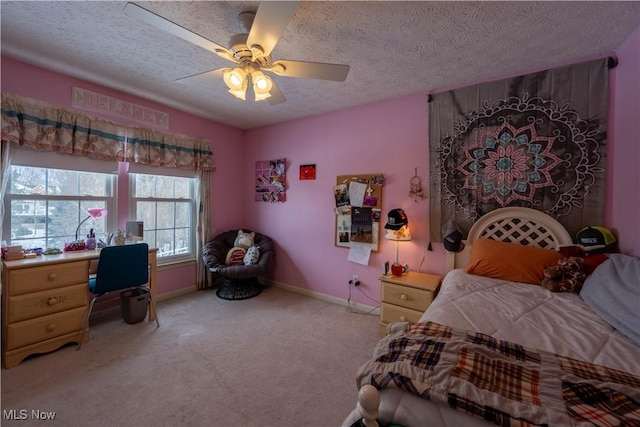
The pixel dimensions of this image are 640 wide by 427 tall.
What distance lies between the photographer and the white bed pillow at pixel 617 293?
4.01 ft

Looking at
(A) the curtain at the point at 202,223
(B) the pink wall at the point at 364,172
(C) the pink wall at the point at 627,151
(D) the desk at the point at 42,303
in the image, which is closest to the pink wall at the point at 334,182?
(B) the pink wall at the point at 364,172

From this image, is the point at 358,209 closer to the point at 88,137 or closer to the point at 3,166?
the point at 88,137

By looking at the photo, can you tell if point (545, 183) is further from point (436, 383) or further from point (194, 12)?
point (194, 12)

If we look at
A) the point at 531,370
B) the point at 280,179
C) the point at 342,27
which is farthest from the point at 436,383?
the point at 280,179

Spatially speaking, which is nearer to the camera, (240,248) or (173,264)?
(173,264)

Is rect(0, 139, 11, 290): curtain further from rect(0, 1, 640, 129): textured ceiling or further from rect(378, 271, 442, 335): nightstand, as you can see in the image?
rect(378, 271, 442, 335): nightstand

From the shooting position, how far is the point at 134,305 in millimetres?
2596

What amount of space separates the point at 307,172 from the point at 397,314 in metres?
2.07

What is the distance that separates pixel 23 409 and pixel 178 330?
3.46 ft

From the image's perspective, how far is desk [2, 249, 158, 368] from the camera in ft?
6.20

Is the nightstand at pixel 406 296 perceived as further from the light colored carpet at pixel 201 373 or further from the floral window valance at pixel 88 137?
the floral window valance at pixel 88 137

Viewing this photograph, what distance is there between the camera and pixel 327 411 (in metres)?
1.59

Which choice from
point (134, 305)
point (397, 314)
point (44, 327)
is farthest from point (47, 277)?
point (397, 314)

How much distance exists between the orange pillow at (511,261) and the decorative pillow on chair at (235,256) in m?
2.68
